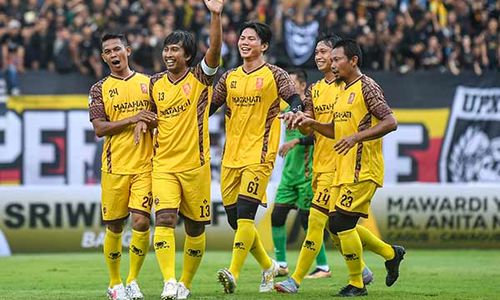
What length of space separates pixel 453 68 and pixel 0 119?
31.8ft

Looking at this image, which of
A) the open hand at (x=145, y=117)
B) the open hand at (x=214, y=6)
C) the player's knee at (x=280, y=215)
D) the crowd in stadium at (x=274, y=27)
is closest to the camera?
the open hand at (x=214, y=6)

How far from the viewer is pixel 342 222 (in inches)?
472

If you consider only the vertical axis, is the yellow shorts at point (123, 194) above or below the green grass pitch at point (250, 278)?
above

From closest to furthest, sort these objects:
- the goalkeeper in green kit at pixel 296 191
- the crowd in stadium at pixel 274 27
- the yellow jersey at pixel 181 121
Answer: the yellow jersey at pixel 181 121
the goalkeeper in green kit at pixel 296 191
the crowd in stadium at pixel 274 27

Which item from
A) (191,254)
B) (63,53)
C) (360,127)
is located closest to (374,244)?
(360,127)

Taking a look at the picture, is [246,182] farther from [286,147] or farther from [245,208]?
[286,147]

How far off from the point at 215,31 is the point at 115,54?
1.23 m

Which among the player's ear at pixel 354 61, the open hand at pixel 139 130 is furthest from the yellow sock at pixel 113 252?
the player's ear at pixel 354 61

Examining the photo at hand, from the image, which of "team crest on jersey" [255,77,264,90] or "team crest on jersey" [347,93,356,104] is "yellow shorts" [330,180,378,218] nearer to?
"team crest on jersey" [347,93,356,104]

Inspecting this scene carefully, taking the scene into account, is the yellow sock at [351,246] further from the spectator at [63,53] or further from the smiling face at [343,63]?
the spectator at [63,53]

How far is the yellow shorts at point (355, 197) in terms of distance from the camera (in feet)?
39.1

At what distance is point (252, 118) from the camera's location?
1255cm

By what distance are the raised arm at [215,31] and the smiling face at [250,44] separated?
3.37 feet

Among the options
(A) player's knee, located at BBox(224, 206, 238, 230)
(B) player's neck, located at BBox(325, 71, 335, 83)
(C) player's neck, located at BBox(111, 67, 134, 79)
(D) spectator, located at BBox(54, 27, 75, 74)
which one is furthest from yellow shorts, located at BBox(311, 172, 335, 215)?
(D) spectator, located at BBox(54, 27, 75, 74)
